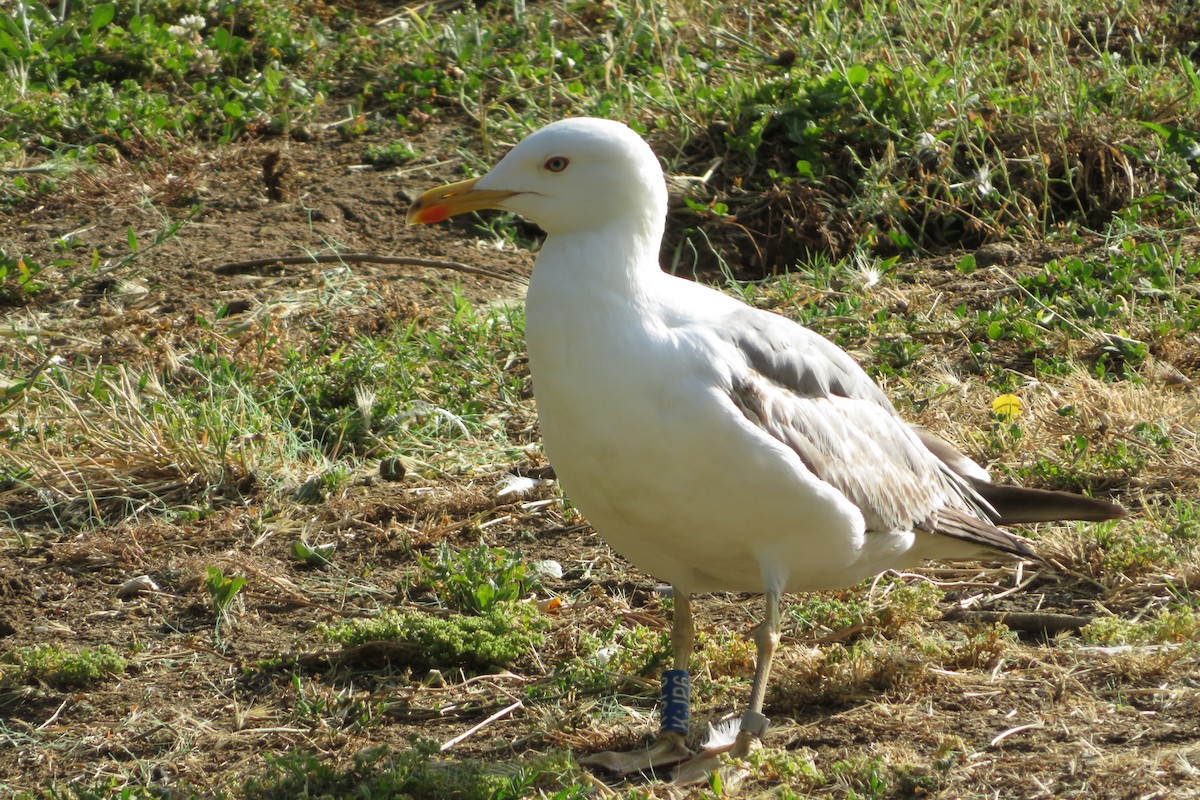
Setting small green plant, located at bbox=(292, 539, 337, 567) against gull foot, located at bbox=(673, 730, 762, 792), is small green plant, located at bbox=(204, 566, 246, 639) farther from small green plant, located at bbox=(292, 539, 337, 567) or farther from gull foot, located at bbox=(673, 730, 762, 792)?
gull foot, located at bbox=(673, 730, 762, 792)

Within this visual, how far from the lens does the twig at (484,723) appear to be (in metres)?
4.04

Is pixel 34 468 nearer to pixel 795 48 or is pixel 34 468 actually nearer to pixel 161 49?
pixel 161 49

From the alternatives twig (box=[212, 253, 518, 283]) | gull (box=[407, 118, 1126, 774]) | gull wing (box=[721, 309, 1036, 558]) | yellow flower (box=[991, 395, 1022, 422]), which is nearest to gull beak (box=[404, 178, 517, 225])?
gull (box=[407, 118, 1126, 774])

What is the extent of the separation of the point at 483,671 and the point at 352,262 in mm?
3062

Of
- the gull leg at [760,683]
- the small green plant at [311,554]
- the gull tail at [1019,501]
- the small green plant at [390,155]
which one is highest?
the gull tail at [1019,501]

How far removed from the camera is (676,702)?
13.0ft

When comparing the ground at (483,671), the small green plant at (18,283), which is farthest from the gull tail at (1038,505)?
the small green plant at (18,283)

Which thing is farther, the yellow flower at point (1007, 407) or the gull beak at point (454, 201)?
the yellow flower at point (1007, 407)

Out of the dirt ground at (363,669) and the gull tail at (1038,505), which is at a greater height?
the gull tail at (1038,505)

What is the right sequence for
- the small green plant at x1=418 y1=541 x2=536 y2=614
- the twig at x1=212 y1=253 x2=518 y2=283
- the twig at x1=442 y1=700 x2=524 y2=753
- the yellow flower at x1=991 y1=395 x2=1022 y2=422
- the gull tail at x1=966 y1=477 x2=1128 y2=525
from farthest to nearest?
the twig at x1=212 y1=253 x2=518 y2=283, the yellow flower at x1=991 y1=395 x2=1022 y2=422, the small green plant at x1=418 y1=541 x2=536 y2=614, the gull tail at x1=966 y1=477 x2=1128 y2=525, the twig at x1=442 y1=700 x2=524 y2=753

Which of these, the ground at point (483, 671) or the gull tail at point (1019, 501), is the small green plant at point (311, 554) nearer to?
the ground at point (483, 671)

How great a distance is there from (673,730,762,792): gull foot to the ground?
6 centimetres

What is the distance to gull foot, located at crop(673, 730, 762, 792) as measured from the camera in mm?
3748

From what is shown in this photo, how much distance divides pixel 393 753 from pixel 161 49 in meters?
5.59
